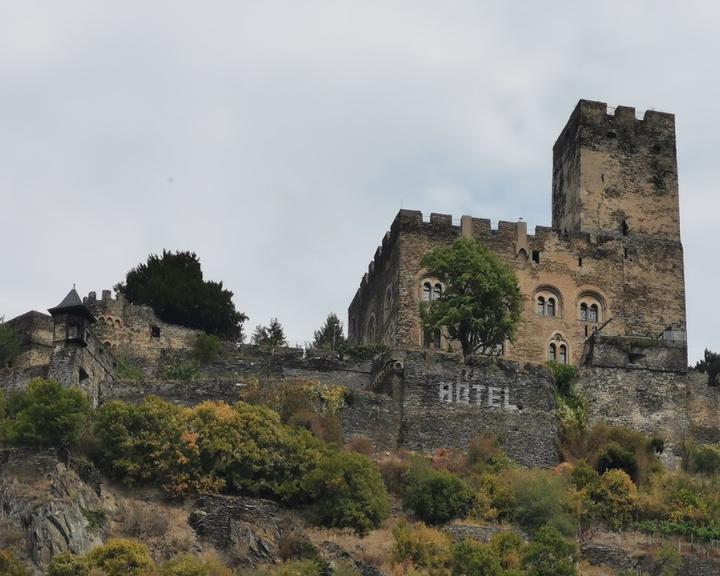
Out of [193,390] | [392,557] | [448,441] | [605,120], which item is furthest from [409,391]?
[605,120]

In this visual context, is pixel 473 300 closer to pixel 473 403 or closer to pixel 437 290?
pixel 473 403

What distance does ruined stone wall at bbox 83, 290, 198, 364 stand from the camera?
61.2 metres

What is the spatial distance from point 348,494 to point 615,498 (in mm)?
7338

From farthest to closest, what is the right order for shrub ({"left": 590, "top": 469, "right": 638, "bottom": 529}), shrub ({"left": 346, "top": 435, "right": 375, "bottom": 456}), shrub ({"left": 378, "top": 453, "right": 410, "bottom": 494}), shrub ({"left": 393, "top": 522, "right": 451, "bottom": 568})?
1. shrub ({"left": 346, "top": 435, "right": 375, "bottom": 456})
2. shrub ({"left": 378, "top": 453, "right": 410, "bottom": 494})
3. shrub ({"left": 590, "top": 469, "right": 638, "bottom": 529})
4. shrub ({"left": 393, "top": 522, "right": 451, "bottom": 568})

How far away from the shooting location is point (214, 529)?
47.9 meters

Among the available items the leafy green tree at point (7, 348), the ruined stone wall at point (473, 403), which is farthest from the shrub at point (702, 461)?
the leafy green tree at point (7, 348)

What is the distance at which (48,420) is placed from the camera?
49.6 metres

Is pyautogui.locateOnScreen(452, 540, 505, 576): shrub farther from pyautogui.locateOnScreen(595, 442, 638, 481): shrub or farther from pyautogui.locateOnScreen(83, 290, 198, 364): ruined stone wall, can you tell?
pyautogui.locateOnScreen(83, 290, 198, 364): ruined stone wall

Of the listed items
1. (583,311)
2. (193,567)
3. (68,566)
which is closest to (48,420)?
(68,566)

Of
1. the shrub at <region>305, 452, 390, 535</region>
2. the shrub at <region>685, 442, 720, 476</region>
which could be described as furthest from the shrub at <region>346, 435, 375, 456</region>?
the shrub at <region>685, 442, 720, 476</region>

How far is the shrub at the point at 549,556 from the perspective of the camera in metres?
45.8

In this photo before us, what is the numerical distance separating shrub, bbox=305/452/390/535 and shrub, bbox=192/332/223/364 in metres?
10.5

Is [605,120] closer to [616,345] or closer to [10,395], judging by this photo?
[616,345]

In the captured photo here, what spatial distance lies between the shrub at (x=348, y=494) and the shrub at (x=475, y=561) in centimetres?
316
